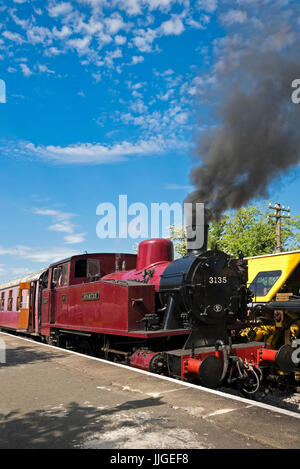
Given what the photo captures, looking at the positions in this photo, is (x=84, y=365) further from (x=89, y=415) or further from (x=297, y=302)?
(x=297, y=302)

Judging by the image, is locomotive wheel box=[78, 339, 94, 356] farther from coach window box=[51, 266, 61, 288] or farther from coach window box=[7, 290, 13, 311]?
coach window box=[7, 290, 13, 311]

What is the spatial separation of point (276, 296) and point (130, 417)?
5.25 metres

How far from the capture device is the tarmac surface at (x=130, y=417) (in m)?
3.48

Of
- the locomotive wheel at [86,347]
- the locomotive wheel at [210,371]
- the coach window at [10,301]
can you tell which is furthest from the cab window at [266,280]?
the coach window at [10,301]

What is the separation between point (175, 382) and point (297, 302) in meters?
3.04

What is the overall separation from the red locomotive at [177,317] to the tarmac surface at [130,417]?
2.28 feet

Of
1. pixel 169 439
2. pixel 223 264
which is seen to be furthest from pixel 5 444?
pixel 223 264

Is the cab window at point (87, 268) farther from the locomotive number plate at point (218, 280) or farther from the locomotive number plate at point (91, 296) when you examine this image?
the locomotive number plate at point (218, 280)

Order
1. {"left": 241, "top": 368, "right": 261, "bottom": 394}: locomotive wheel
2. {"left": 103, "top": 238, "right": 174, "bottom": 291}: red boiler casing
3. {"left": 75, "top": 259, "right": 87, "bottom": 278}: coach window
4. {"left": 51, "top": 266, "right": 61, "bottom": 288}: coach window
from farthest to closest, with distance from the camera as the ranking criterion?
1. {"left": 51, "top": 266, "right": 61, "bottom": 288}: coach window
2. {"left": 75, "top": 259, "right": 87, "bottom": 278}: coach window
3. {"left": 103, "top": 238, "right": 174, "bottom": 291}: red boiler casing
4. {"left": 241, "top": 368, "right": 261, "bottom": 394}: locomotive wheel

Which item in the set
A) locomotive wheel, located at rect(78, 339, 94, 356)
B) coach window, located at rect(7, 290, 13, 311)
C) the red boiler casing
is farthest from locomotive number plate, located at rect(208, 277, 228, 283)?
coach window, located at rect(7, 290, 13, 311)

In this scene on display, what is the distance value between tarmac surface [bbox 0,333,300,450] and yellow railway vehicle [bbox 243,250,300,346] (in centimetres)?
307

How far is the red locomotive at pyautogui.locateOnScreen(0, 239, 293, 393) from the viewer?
6238 millimetres

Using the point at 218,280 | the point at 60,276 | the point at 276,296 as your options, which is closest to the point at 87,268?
the point at 60,276

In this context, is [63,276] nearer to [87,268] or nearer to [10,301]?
[87,268]
